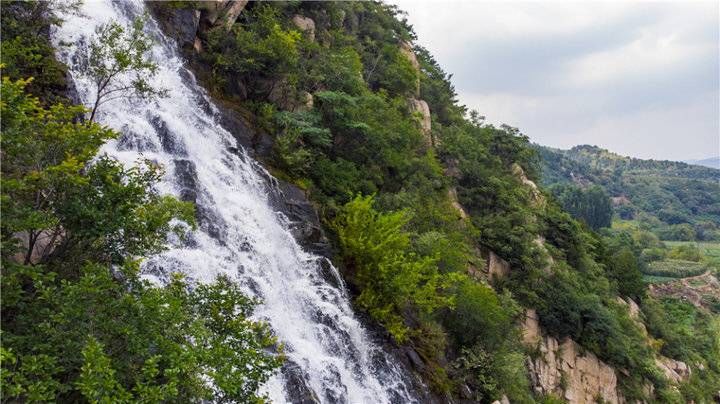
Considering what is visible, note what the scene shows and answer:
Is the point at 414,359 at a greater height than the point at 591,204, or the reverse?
the point at 591,204

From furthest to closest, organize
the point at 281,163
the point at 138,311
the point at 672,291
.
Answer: the point at 672,291
the point at 281,163
the point at 138,311

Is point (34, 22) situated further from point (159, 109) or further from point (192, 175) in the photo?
point (192, 175)

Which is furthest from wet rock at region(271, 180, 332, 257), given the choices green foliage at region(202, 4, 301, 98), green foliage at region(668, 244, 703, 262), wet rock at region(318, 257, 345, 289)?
green foliage at region(668, 244, 703, 262)

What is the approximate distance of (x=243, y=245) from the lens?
15.4 m

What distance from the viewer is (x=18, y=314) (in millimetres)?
7961

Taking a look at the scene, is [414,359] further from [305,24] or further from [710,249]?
[710,249]

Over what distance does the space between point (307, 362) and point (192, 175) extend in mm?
6393

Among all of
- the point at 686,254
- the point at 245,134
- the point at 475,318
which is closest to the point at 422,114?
the point at 475,318

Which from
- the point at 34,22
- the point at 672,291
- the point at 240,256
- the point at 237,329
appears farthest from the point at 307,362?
the point at 672,291

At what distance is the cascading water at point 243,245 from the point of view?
45.7 ft

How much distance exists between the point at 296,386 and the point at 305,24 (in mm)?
20227

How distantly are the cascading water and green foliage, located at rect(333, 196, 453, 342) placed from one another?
1058mm

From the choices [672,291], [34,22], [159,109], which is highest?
[34,22]

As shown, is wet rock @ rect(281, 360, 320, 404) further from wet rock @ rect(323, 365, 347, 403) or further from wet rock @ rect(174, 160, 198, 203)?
wet rock @ rect(174, 160, 198, 203)
